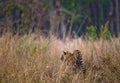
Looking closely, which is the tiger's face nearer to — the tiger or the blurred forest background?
the tiger

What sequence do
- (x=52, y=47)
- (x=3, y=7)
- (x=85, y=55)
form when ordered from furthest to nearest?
(x=3, y=7), (x=52, y=47), (x=85, y=55)

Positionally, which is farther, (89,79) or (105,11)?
(105,11)

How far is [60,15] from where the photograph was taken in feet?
52.8

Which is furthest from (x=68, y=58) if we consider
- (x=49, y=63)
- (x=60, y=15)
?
(x=60, y=15)

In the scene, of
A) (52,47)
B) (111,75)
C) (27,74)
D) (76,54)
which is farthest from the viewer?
(52,47)

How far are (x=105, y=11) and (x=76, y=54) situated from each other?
1590 cm

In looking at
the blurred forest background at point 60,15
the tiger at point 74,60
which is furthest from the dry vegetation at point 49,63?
the blurred forest background at point 60,15

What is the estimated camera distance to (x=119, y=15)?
1966 cm

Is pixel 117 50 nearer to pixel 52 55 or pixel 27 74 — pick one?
pixel 52 55

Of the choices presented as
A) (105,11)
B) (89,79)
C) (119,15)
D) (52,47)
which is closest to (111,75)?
(89,79)

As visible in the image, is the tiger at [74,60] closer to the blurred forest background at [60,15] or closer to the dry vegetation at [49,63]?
the dry vegetation at [49,63]

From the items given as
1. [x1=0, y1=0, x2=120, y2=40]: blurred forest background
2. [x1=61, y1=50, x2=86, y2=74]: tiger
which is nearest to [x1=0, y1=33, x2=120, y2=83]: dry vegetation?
[x1=61, y1=50, x2=86, y2=74]: tiger

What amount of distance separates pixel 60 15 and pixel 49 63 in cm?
1069

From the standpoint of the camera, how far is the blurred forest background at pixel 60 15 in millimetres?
12344
